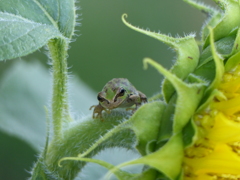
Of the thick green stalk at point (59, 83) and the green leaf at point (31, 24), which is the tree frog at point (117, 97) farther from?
the green leaf at point (31, 24)

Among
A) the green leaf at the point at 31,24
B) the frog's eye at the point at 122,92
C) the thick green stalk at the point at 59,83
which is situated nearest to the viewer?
the green leaf at the point at 31,24

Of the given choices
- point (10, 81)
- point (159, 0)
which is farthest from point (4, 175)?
point (159, 0)

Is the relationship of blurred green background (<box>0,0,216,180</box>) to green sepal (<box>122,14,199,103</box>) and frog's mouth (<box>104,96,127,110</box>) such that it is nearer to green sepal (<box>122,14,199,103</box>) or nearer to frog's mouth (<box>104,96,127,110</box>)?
frog's mouth (<box>104,96,127,110</box>)

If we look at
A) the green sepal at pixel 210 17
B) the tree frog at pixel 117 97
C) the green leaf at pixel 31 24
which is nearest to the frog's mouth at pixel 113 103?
the tree frog at pixel 117 97

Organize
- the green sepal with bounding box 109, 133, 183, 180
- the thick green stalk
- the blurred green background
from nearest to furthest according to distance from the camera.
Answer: the green sepal with bounding box 109, 133, 183, 180
the thick green stalk
the blurred green background

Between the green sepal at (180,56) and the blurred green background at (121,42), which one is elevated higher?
the blurred green background at (121,42)

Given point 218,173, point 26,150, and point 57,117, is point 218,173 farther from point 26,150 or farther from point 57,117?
point 26,150

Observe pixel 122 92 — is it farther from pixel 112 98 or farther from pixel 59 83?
pixel 59 83

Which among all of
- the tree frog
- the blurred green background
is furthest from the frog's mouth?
the blurred green background
